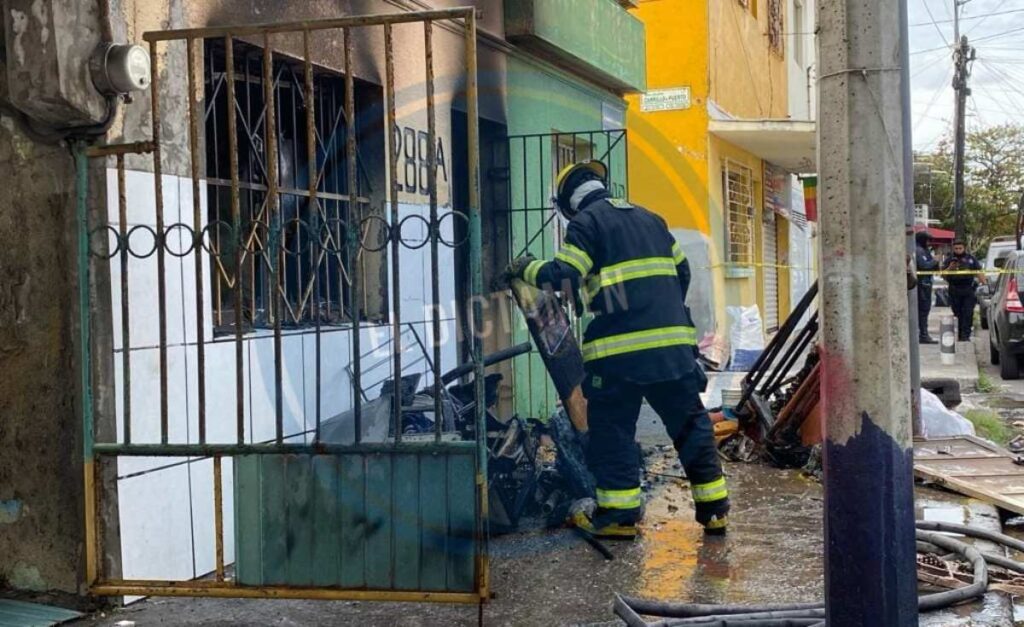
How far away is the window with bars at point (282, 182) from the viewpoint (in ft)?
16.4

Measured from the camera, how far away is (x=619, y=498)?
17.2ft

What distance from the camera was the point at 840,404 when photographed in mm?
3170

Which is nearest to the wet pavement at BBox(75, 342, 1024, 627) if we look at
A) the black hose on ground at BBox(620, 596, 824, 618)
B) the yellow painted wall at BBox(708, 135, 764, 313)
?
the black hose on ground at BBox(620, 596, 824, 618)

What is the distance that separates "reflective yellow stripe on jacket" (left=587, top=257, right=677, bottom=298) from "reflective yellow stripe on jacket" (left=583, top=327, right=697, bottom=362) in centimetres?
25

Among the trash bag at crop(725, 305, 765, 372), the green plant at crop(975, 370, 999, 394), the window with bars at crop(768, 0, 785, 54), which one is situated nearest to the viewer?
the green plant at crop(975, 370, 999, 394)

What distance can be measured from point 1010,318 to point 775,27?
7.68m

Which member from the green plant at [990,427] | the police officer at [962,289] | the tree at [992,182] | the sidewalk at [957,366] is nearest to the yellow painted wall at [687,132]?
the sidewalk at [957,366]

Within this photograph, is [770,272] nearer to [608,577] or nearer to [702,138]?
[702,138]

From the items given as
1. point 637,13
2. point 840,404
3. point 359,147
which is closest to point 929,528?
point 840,404

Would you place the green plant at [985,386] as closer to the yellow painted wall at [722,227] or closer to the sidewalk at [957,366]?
the sidewalk at [957,366]

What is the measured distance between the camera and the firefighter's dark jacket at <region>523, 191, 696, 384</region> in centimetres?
520

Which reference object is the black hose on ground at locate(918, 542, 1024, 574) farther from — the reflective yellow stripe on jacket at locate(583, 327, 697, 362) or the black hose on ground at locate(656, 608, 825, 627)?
the reflective yellow stripe on jacket at locate(583, 327, 697, 362)

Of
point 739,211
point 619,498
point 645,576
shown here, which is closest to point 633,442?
point 619,498

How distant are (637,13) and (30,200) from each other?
11.0m
